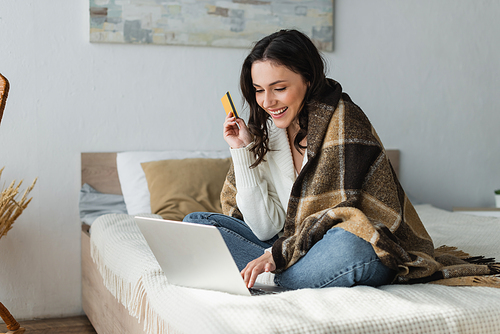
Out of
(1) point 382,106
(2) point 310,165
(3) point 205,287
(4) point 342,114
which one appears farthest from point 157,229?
(1) point 382,106

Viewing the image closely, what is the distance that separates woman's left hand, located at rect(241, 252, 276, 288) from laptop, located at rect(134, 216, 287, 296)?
9cm

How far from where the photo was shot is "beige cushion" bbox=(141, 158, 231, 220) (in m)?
2.08

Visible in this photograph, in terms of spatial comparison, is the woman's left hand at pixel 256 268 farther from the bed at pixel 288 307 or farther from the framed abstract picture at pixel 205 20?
the framed abstract picture at pixel 205 20

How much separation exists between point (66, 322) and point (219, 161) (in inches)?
40.0

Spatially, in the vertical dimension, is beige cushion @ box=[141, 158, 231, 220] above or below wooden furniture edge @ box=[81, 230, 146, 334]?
above

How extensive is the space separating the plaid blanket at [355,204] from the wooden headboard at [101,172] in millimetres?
1272

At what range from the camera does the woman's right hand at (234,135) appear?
146 cm

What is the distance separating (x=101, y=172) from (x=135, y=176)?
0.63 ft

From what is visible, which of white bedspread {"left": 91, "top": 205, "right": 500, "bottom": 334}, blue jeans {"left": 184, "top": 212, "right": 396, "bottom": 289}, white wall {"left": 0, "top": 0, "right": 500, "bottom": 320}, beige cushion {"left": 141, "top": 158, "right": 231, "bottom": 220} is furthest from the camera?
white wall {"left": 0, "top": 0, "right": 500, "bottom": 320}

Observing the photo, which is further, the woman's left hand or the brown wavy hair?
the brown wavy hair

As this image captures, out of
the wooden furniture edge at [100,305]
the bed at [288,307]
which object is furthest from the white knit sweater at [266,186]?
the wooden furniture edge at [100,305]

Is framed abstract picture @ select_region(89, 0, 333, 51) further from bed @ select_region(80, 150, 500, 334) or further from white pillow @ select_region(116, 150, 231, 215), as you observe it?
bed @ select_region(80, 150, 500, 334)

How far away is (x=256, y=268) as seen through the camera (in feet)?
3.67

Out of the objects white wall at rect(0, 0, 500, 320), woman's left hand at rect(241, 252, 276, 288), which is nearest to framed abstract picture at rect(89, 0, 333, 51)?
white wall at rect(0, 0, 500, 320)
